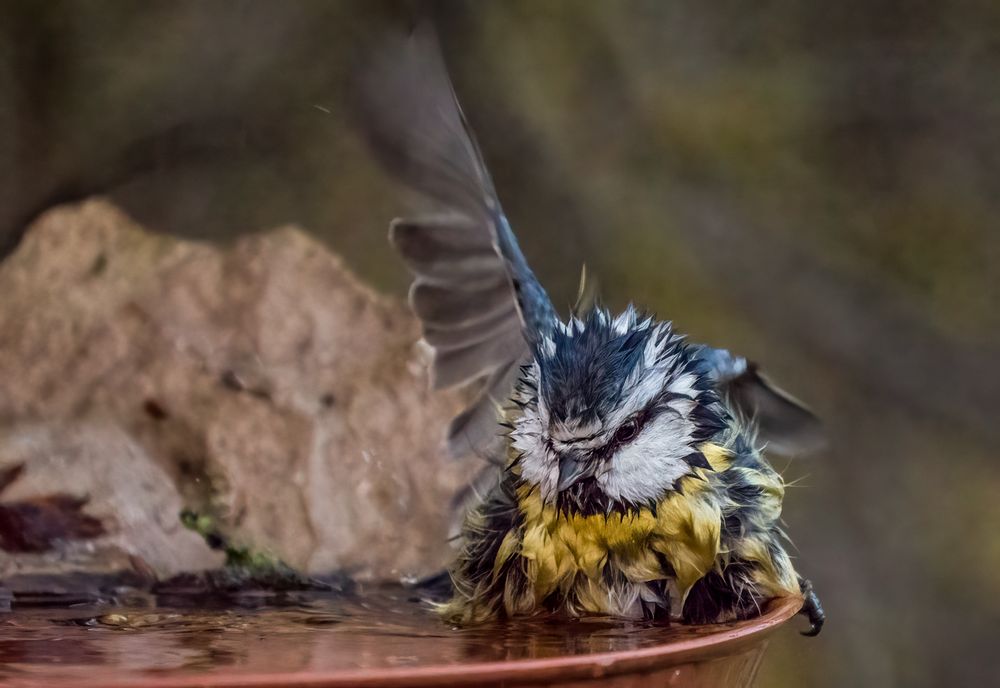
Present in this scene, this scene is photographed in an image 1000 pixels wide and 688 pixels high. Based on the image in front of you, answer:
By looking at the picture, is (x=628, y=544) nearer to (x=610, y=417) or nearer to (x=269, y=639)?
(x=610, y=417)

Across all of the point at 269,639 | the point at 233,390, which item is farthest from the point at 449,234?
the point at 269,639

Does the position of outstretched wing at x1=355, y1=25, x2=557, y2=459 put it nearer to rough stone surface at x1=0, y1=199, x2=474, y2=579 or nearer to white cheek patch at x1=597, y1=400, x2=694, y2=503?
rough stone surface at x1=0, y1=199, x2=474, y2=579

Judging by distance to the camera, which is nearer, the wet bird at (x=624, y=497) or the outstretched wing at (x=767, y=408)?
the wet bird at (x=624, y=497)

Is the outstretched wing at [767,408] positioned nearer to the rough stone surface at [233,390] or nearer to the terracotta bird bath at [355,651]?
the terracotta bird bath at [355,651]

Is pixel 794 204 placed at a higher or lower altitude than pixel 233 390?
higher

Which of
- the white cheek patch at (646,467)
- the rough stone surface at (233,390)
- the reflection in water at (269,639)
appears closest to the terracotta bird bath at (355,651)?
the reflection in water at (269,639)

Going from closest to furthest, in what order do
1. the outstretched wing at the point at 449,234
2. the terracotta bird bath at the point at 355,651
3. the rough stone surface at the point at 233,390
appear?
the terracotta bird bath at the point at 355,651 < the outstretched wing at the point at 449,234 < the rough stone surface at the point at 233,390
